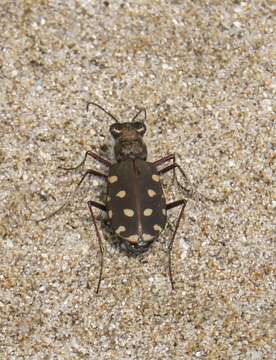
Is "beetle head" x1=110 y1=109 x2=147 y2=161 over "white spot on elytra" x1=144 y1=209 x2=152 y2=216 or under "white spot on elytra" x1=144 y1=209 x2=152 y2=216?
over

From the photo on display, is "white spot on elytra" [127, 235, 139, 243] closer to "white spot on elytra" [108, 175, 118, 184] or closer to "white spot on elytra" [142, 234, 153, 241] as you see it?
"white spot on elytra" [142, 234, 153, 241]

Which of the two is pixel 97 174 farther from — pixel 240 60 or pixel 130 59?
pixel 240 60

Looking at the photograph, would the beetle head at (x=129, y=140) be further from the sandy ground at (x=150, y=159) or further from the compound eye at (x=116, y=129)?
the sandy ground at (x=150, y=159)

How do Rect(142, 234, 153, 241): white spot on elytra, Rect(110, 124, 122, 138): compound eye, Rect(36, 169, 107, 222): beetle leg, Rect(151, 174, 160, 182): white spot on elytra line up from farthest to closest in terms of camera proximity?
Rect(110, 124, 122, 138): compound eye
Rect(36, 169, 107, 222): beetle leg
Rect(151, 174, 160, 182): white spot on elytra
Rect(142, 234, 153, 241): white spot on elytra

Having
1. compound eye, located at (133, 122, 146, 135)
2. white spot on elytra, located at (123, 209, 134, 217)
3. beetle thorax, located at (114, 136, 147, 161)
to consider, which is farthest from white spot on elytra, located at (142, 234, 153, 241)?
compound eye, located at (133, 122, 146, 135)

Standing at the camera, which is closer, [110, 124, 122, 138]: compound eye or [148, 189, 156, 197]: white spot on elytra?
[148, 189, 156, 197]: white spot on elytra

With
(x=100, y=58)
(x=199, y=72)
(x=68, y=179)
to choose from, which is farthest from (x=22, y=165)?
(x=199, y=72)
